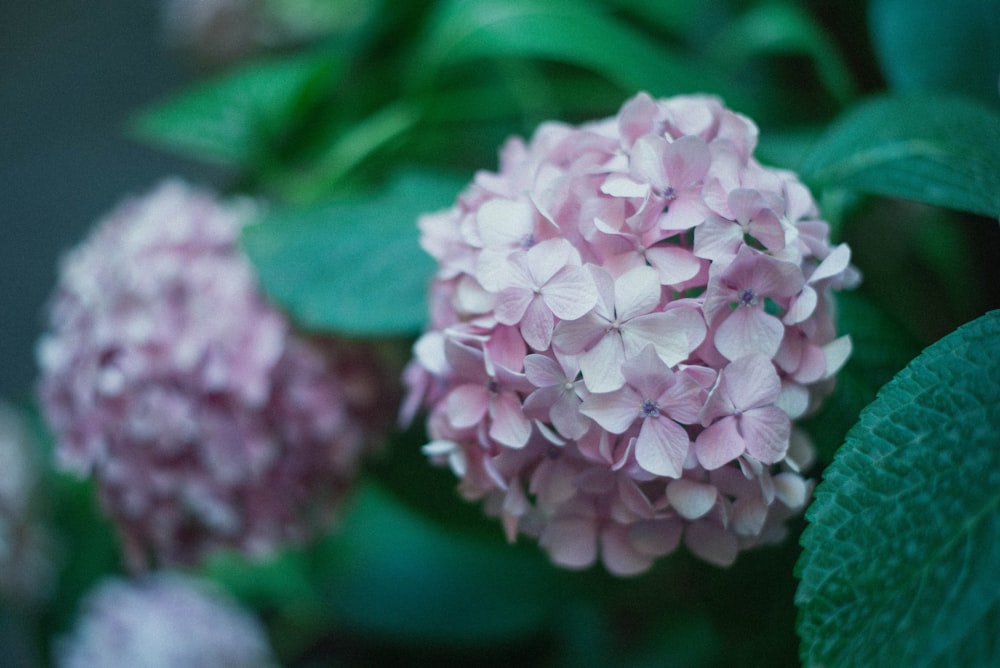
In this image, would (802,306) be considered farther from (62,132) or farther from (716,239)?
(62,132)

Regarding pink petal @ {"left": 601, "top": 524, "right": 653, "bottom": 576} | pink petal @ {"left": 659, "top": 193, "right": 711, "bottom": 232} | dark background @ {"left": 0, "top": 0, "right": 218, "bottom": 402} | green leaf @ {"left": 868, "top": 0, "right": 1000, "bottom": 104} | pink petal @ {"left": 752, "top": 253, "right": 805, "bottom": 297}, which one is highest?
dark background @ {"left": 0, "top": 0, "right": 218, "bottom": 402}

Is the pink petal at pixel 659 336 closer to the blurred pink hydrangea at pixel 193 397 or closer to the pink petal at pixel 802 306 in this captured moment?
the pink petal at pixel 802 306

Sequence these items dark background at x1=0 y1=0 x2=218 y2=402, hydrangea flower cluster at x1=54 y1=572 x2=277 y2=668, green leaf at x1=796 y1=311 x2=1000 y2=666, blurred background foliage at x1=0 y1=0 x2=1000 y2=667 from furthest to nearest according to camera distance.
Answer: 1. dark background at x1=0 y1=0 x2=218 y2=402
2. hydrangea flower cluster at x1=54 y1=572 x2=277 y2=668
3. blurred background foliage at x1=0 y1=0 x2=1000 y2=667
4. green leaf at x1=796 y1=311 x2=1000 y2=666

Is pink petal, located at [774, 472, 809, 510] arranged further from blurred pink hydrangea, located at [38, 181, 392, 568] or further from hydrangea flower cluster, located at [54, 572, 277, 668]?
hydrangea flower cluster, located at [54, 572, 277, 668]

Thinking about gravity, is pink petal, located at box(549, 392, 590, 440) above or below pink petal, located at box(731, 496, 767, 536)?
above

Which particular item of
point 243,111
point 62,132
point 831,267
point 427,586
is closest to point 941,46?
point 831,267

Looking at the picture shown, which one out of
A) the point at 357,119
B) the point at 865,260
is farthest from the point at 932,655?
the point at 357,119

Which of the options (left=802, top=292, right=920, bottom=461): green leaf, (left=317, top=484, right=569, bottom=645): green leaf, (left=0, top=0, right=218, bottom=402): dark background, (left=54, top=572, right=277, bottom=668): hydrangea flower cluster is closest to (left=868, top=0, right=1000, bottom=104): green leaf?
(left=802, top=292, right=920, bottom=461): green leaf
